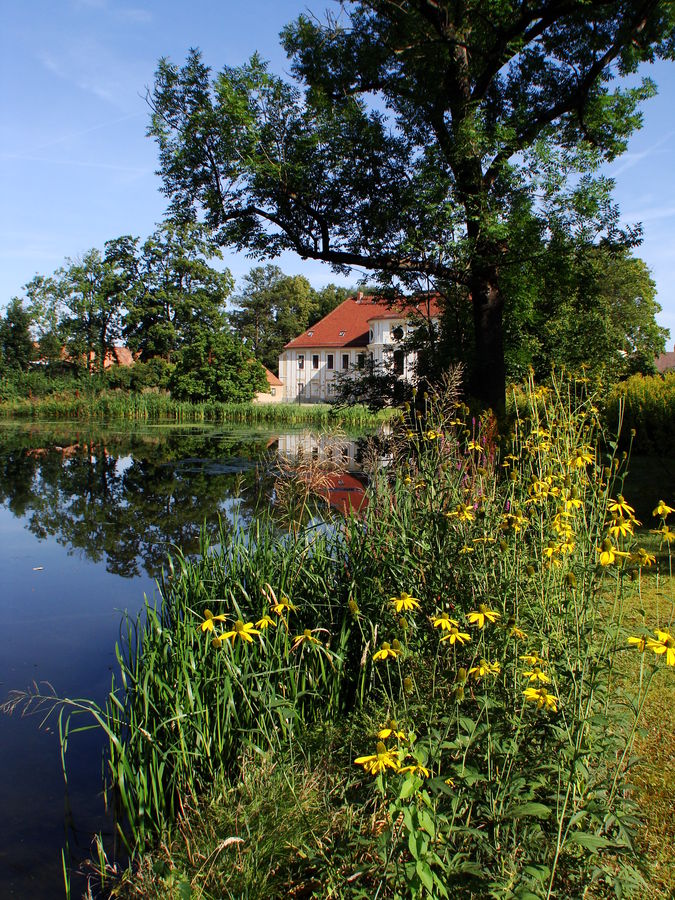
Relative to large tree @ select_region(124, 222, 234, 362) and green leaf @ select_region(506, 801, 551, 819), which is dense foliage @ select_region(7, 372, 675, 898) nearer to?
green leaf @ select_region(506, 801, 551, 819)

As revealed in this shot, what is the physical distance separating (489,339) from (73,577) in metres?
6.00

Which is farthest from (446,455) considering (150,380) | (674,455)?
(150,380)

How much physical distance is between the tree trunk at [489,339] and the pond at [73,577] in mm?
2452

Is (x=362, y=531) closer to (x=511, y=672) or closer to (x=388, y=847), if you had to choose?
(x=511, y=672)

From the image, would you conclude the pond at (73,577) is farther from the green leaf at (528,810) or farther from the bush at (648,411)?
the bush at (648,411)

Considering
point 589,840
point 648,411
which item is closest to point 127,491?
point 648,411

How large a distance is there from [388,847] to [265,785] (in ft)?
2.84

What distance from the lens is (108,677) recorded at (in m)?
4.49

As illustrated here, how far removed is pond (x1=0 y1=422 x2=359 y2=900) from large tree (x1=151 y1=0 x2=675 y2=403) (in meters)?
3.69

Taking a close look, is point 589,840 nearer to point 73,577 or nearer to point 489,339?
point 73,577

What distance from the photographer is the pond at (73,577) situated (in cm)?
305

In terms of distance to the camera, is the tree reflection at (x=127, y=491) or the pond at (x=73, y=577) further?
the tree reflection at (x=127, y=491)

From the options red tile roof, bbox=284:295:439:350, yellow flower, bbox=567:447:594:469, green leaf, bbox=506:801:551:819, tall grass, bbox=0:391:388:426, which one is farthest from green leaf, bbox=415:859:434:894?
red tile roof, bbox=284:295:439:350

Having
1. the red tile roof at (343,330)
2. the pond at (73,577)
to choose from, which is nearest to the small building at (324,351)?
the red tile roof at (343,330)
